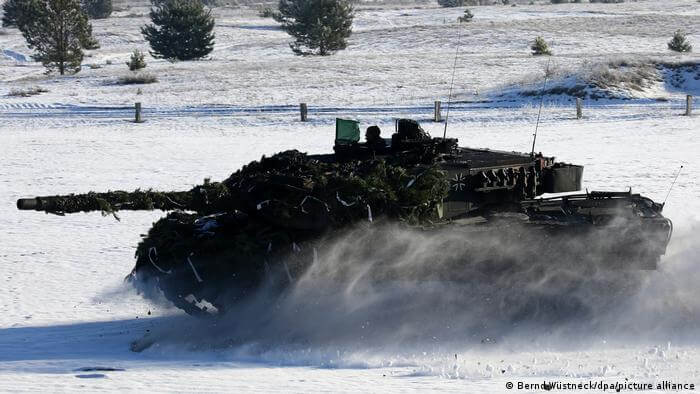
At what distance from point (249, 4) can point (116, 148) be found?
112 metres

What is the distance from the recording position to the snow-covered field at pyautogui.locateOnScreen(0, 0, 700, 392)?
9320 mm

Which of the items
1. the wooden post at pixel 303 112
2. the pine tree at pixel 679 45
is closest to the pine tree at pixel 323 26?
the pine tree at pixel 679 45

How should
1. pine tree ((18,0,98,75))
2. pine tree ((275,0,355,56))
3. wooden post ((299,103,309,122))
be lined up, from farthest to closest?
pine tree ((275,0,355,56))
pine tree ((18,0,98,75))
wooden post ((299,103,309,122))

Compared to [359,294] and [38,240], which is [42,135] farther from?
[359,294]

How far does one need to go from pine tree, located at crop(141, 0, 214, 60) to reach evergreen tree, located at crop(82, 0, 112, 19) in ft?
128

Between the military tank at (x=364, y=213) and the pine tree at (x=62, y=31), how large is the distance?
4339 centimetres

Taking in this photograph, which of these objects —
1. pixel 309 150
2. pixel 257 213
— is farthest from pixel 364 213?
pixel 309 150

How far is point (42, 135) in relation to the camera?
3028 centimetres

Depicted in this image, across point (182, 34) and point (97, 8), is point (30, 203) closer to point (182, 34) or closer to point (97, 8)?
point (182, 34)

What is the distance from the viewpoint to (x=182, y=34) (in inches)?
2324

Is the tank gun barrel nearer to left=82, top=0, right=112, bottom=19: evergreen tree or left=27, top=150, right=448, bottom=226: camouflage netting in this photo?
left=27, top=150, right=448, bottom=226: camouflage netting

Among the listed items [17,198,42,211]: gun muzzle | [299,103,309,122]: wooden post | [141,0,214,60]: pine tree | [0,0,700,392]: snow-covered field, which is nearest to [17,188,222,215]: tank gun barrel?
[17,198,42,211]: gun muzzle

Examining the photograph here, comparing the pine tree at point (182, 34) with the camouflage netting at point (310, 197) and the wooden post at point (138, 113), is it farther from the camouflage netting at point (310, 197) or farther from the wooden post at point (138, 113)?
the camouflage netting at point (310, 197)

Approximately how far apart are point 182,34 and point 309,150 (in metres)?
35.4
